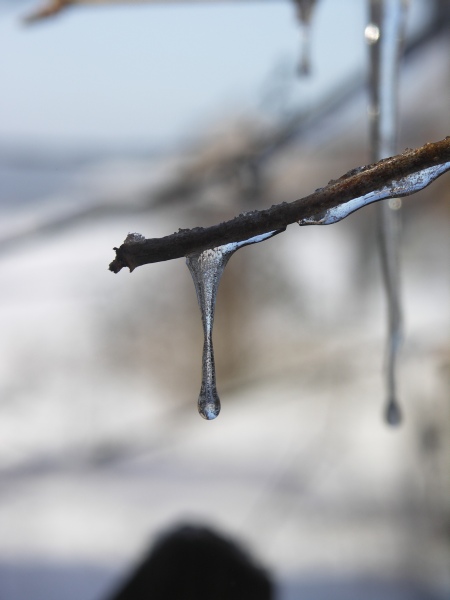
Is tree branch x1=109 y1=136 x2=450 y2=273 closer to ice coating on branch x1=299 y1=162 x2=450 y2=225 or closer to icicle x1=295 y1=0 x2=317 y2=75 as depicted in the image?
ice coating on branch x1=299 y1=162 x2=450 y2=225

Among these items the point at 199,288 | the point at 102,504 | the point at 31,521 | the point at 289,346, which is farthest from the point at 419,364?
the point at 199,288

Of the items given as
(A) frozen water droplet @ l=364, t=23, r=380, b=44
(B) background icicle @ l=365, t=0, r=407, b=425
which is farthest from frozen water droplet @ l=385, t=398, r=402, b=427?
(A) frozen water droplet @ l=364, t=23, r=380, b=44

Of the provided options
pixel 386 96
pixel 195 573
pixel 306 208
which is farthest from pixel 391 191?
pixel 195 573

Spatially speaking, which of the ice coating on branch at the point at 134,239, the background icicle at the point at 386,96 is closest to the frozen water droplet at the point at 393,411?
the background icicle at the point at 386,96

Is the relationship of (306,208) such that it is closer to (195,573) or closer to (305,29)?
(305,29)

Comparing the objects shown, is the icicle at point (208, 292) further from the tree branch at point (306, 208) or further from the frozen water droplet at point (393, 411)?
the frozen water droplet at point (393, 411)
